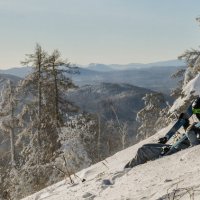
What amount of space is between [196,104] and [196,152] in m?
1.05

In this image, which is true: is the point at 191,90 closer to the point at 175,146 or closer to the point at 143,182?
the point at 175,146

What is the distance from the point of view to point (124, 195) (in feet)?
19.9

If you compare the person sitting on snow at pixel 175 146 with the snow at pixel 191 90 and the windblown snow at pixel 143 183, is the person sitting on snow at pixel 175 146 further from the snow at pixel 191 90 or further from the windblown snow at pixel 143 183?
the snow at pixel 191 90

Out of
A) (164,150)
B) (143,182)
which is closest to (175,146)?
(164,150)

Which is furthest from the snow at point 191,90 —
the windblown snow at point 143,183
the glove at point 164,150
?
the glove at point 164,150

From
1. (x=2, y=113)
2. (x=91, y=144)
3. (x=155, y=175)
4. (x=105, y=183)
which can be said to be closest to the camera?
(x=155, y=175)

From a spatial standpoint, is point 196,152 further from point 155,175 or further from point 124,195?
point 124,195

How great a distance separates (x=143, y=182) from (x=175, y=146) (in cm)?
157

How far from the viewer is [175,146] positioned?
7750 mm

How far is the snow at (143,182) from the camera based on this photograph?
559cm

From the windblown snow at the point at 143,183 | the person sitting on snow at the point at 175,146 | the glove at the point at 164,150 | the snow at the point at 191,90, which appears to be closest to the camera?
the windblown snow at the point at 143,183

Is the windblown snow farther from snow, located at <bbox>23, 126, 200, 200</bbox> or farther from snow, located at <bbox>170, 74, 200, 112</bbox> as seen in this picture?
snow, located at <bbox>170, 74, 200, 112</bbox>

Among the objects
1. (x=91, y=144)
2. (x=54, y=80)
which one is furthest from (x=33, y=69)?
(x=91, y=144)

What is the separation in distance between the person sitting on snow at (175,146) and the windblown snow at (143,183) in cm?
26
